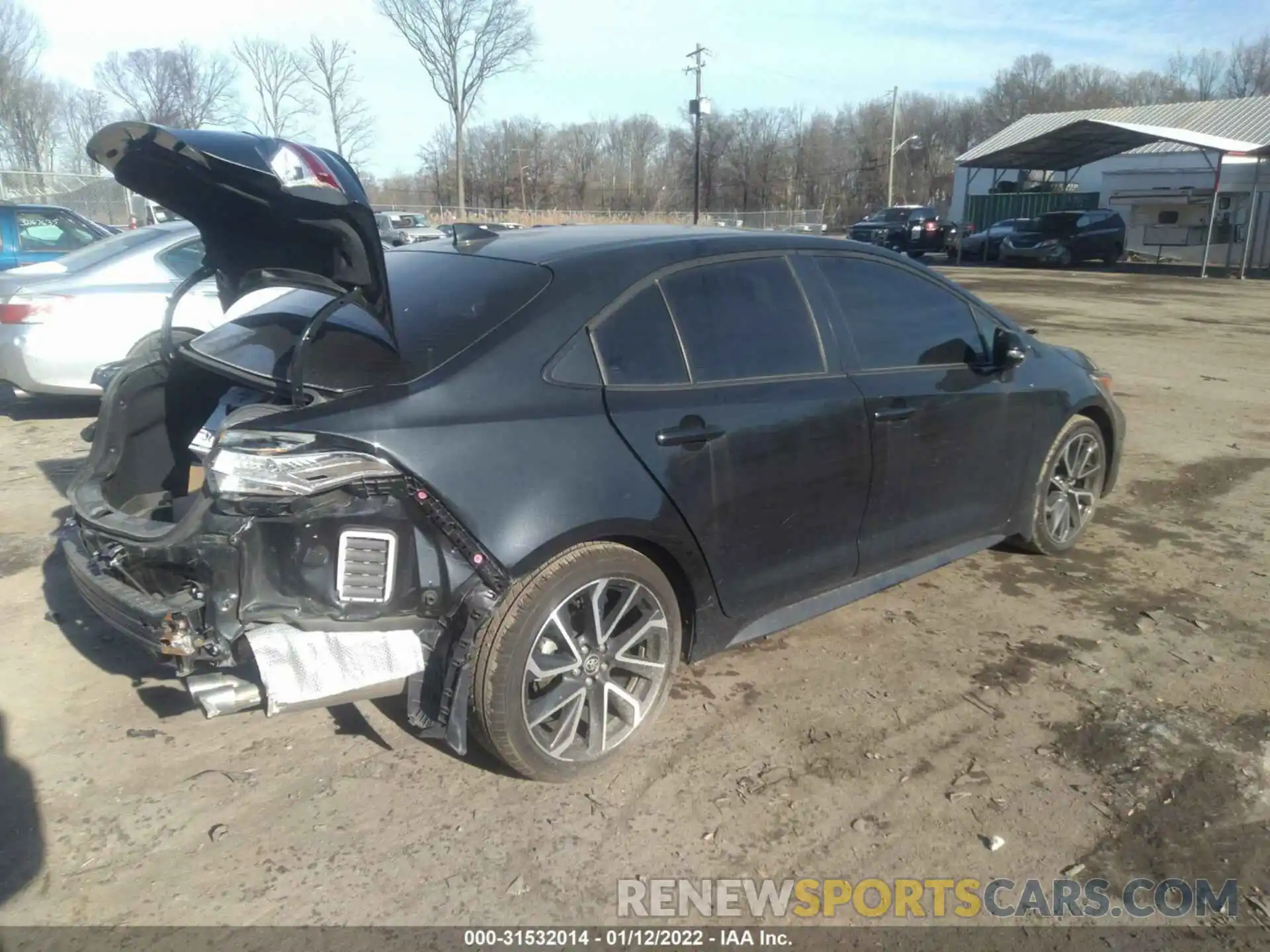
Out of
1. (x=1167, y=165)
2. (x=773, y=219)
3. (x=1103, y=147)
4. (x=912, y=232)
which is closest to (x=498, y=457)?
(x=912, y=232)

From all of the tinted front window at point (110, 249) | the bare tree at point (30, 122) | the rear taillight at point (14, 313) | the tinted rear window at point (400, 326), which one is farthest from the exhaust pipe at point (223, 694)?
the bare tree at point (30, 122)

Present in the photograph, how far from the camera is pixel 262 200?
2881 mm

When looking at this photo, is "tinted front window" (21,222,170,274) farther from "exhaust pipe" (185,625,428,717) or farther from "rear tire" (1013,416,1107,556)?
"rear tire" (1013,416,1107,556)

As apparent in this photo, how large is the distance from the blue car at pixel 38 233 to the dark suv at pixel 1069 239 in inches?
1053

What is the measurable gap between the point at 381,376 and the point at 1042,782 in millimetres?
2492

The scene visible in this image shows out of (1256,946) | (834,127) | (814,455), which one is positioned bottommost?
(1256,946)

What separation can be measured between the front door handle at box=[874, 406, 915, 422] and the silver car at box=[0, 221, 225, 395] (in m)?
5.11

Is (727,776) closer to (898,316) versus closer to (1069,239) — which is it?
(898,316)

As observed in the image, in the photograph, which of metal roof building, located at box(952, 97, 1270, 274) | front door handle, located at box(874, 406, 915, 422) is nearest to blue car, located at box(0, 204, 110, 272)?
front door handle, located at box(874, 406, 915, 422)

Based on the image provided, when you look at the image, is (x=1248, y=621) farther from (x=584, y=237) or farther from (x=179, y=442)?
(x=179, y=442)

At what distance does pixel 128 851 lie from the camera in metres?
2.77

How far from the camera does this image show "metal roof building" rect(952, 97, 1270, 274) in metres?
28.8

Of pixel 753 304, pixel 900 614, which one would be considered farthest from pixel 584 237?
pixel 900 614

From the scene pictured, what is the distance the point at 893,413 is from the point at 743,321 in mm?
775
